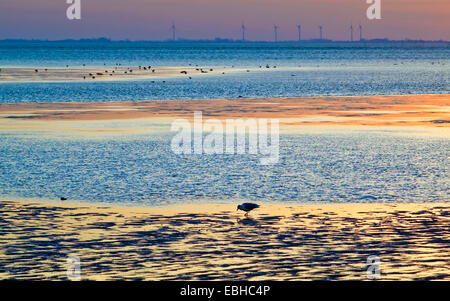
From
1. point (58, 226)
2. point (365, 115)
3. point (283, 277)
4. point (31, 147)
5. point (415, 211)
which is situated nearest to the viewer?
point (283, 277)

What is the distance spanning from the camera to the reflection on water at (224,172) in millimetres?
18359

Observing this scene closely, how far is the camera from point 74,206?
1705cm

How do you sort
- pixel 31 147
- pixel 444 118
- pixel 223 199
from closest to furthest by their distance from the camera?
1. pixel 223 199
2. pixel 31 147
3. pixel 444 118

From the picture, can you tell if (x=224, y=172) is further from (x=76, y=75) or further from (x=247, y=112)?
(x=76, y=75)

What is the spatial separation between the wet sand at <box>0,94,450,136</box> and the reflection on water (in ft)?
17.2

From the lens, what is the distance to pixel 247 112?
134 ft

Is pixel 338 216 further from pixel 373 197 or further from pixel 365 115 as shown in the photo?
pixel 365 115

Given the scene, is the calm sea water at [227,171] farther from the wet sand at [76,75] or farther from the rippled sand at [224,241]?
the wet sand at [76,75]

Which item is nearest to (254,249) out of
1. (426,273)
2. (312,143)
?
(426,273)

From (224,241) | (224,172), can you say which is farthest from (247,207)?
(224,172)

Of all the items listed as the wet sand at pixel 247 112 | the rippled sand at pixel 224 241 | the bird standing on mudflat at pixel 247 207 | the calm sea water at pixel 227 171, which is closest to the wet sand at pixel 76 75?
the wet sand at pixel 247 112

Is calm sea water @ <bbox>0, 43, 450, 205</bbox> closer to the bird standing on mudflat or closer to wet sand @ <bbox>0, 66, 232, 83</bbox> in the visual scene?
the bird standing on mudflat

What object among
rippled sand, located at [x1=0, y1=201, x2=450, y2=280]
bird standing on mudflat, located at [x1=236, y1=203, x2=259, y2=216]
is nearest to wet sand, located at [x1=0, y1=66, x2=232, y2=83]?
rippled sand, located at [x1=0, y1=201, x2=450, y2=280]

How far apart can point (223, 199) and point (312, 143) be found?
35.6 ft
